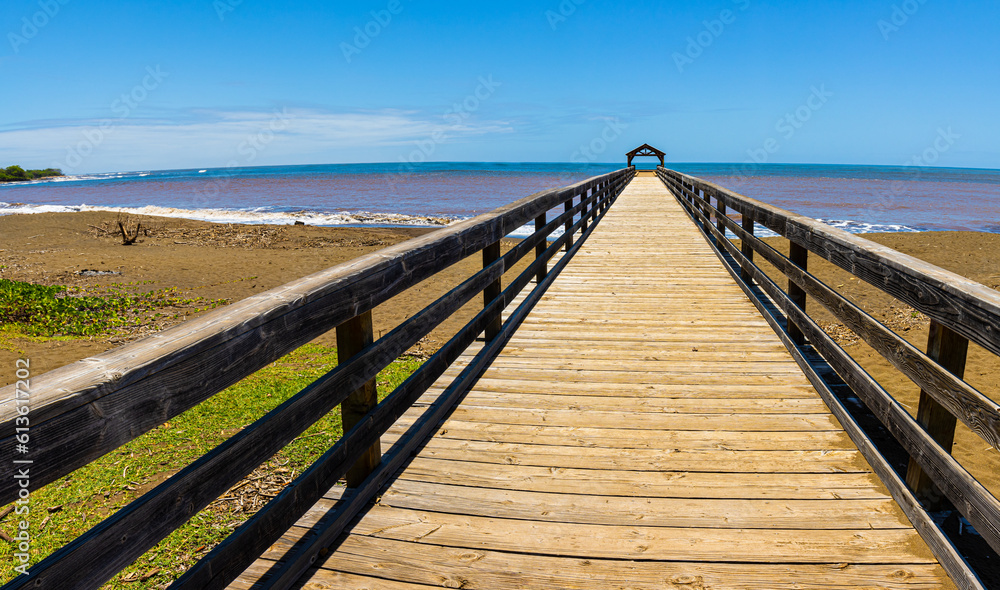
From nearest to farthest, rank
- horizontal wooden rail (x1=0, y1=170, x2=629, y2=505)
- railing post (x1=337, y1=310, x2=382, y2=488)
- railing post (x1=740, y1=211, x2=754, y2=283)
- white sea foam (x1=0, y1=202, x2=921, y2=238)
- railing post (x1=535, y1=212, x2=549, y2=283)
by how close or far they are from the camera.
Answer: horizontal wooden rail (x1=0, y1=170, x2=629, y2=505) → railing post (x1=337, y1=310, x2=382, y2=488) → railing post (x1=740, y1=211, x2=754, y2=283) → railing post (x1=535, y1=212, x2=549, y2=283) → white sea foam (x1=0, y1=202, x2=921, y2=238)

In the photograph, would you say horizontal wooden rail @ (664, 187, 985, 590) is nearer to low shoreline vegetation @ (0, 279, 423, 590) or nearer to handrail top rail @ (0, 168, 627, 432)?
handrail top rail @ (0, 168, 627, 432)

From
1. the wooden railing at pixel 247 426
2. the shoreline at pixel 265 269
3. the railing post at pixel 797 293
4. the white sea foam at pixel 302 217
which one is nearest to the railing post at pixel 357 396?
the wooden railing at pixel 247 426

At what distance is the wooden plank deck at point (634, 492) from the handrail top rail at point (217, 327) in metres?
0.90

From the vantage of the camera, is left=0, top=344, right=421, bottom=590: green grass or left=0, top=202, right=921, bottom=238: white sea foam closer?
left=0, top=344, right=421, bottom=590: green grass

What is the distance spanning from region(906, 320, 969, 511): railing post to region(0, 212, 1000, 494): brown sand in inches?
115

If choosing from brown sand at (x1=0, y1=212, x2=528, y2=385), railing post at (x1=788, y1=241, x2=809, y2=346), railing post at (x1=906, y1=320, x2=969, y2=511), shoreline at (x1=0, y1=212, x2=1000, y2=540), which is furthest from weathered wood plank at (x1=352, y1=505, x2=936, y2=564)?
brown sand at (x1=0, y1=212, x2=528, y2=385)

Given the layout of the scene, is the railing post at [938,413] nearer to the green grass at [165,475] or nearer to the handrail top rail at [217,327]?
the handrail top rail at [217,327]

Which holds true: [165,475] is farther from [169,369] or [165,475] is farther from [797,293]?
[797,293]

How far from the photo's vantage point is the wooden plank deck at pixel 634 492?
6.72 feet

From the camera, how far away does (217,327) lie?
154 centimetres

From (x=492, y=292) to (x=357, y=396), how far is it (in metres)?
2.14

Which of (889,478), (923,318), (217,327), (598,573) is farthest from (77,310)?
(923,318)

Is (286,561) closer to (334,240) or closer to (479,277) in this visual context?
(479,277)

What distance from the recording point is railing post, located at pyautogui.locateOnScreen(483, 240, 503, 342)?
165 inches
